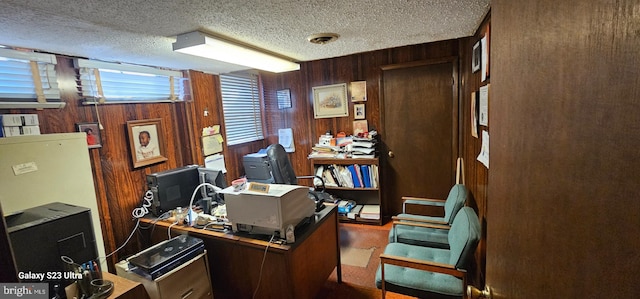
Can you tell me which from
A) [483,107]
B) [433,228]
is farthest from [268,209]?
[483,107]

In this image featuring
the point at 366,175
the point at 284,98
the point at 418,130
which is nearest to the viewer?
the point at 418,130

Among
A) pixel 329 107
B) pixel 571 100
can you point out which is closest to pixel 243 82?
pixel 329 107

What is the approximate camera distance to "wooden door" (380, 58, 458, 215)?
9.92ft

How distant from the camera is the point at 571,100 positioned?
41 centimetres

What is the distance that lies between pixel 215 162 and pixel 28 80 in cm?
175

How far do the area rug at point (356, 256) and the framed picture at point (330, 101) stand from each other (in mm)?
1700

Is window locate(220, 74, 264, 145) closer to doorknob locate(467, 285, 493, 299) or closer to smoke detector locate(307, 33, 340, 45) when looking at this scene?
smoke detector locate(307, 33, 340, 45)

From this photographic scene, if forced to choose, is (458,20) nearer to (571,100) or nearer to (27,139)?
(571,100)

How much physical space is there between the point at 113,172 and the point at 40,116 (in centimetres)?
65

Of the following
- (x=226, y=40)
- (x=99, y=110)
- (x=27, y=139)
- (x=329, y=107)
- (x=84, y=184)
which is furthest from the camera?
(x=329, y=107)

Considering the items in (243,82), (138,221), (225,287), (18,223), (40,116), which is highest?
(243,82)

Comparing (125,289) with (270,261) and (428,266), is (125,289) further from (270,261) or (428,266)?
(428,266)

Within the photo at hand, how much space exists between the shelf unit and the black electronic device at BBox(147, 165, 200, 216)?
60.8 inches

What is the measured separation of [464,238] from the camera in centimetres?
161
